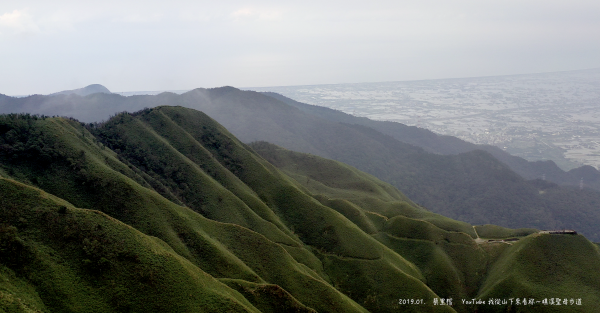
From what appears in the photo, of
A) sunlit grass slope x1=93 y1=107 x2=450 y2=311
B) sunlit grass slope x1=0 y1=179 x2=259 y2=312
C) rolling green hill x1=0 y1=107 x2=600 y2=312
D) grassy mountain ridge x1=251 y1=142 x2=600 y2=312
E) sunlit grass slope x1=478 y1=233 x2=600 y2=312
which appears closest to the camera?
sunlit grass slope x1=0 y1=179 x2=259 y2=312

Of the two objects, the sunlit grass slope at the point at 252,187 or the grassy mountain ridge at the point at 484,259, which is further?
the sunlit grass slope at the point at 252,187

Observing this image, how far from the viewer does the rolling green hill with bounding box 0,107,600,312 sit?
128 feet

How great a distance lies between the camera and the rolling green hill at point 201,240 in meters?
39.0

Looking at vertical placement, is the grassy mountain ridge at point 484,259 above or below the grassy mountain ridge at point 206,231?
below

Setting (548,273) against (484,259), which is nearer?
(548,273)

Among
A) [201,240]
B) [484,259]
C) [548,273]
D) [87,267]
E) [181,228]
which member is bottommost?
[484,259]

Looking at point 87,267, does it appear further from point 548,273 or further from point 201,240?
point 548,273

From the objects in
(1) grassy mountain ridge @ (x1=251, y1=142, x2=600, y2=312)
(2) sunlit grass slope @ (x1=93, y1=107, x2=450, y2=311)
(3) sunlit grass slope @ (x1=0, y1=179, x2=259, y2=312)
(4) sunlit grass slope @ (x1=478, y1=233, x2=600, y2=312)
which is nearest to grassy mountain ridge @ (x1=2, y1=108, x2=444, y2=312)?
(2) sunlit grass slope @ (x1=93, y1=107, x2=450, y2=311)

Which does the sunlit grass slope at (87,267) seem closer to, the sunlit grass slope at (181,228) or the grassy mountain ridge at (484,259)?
the sunlit grass slope at (181,228)

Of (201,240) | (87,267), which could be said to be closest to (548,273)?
(201,240)

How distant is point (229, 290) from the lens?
43.6 m

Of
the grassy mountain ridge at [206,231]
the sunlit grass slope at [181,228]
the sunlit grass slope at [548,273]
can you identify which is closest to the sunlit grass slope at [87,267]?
the sunlit grass slope at [181,228]

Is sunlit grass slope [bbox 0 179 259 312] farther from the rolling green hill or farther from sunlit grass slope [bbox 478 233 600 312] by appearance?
sunlit grass slope [bbox 478 233 600 312]

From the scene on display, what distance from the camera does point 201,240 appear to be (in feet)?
183
